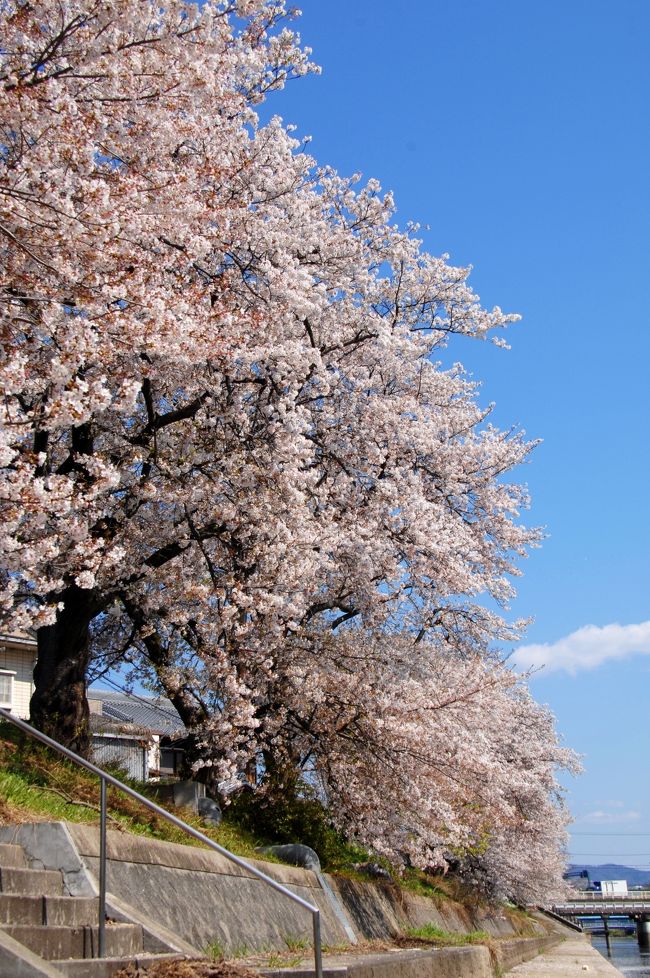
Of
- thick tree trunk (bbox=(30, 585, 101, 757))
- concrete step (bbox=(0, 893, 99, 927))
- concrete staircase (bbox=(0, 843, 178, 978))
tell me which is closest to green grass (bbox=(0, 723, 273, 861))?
thick tree trunk (bbox=(30, 585, 101, 757))

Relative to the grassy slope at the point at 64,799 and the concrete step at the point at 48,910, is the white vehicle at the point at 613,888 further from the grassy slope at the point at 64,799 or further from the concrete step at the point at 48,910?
the concrete step at the point at 48,910

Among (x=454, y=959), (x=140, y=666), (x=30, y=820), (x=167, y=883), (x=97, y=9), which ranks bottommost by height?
(x=454, y=959)

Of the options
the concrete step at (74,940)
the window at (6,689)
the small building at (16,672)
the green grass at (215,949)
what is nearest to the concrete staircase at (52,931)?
the concrete step at (74,940)

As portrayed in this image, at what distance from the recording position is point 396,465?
14.6m

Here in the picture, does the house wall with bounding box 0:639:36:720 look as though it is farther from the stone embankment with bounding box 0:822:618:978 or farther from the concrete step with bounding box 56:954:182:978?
the concrete step with bounding box 56:954:182:978

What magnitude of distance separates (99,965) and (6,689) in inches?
930

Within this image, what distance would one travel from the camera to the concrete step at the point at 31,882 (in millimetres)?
6176

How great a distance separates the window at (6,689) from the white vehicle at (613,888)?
319 feet

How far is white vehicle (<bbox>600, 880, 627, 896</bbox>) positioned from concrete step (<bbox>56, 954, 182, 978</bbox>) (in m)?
114

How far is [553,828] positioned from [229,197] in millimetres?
31953

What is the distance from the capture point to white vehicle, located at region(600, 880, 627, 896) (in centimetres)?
10638

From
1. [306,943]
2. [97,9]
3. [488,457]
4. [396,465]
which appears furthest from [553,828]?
[97,9]

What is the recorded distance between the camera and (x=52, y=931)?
5656 millimetres

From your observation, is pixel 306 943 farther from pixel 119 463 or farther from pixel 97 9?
pixel 97 9
